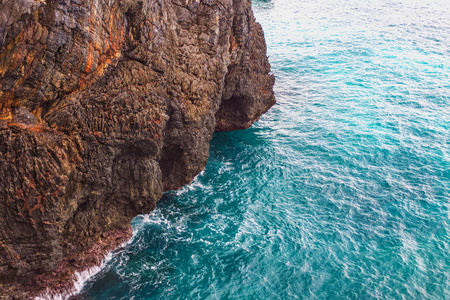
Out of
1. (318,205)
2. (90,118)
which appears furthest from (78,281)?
(318,205)

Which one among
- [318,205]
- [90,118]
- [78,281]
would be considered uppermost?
[90,118]

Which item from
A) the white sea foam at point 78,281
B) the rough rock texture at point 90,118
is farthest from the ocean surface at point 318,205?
the rough rock texture at point 90,118

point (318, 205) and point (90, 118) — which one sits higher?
point (90, 118)

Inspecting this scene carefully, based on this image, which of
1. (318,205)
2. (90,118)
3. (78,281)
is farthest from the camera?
(318,205)

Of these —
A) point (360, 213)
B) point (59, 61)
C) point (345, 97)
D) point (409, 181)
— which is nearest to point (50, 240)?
point (59, 61)

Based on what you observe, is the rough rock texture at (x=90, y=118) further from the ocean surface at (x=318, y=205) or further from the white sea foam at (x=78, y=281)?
the ocean surface at (x=318, y=205)

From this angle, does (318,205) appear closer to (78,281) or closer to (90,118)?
(78,281)

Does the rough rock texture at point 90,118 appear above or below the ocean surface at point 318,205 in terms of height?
above

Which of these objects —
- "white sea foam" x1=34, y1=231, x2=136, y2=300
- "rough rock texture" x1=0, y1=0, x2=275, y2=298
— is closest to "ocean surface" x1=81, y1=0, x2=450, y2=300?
"white sea foam" x1=34, y1=231, x2=136, y2=300
